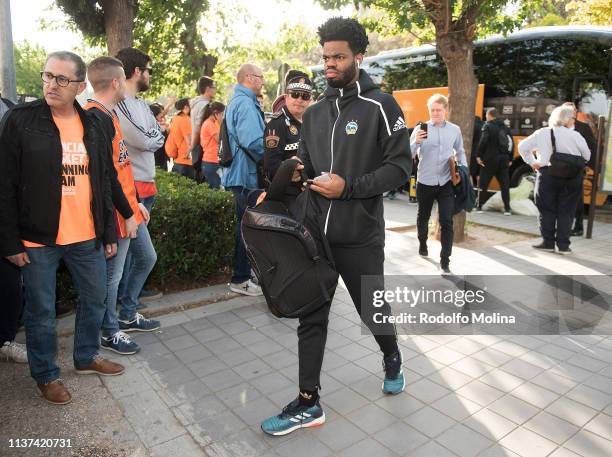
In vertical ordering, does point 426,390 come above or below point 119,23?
below

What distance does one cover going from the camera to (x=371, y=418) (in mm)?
3242

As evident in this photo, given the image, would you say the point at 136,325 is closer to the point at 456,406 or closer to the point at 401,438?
the point at 401,438

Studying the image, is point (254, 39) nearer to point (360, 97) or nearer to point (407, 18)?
point (407, 18)

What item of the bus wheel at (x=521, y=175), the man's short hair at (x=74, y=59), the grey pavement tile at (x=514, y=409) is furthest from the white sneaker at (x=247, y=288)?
the bus wheel at (x=521, y=175)

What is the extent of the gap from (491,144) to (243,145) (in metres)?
7.56

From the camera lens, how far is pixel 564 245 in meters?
7.37

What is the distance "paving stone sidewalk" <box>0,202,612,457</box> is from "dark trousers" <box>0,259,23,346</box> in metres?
0.29

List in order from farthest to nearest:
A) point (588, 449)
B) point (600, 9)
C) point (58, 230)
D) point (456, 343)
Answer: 1. point (600, 9)
2. point (456, 343)
3. point (58, 230)
4. point (588, 449)

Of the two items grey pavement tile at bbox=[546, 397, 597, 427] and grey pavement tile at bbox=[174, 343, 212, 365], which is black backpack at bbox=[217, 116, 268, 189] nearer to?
grey pavement tile at bbox=[174, 343, 212, 365]

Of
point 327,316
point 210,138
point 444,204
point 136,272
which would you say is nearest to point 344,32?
point 327,316

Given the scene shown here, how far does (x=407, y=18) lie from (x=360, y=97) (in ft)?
16.4

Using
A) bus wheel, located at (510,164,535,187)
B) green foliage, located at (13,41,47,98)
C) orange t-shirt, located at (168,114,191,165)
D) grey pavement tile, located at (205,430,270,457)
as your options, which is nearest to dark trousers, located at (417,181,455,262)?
grey pavement tile, located at (205,430,270,457)

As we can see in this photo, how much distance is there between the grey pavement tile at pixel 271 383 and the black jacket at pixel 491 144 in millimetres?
8746

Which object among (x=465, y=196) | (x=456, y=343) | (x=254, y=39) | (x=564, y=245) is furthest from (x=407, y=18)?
(x=254, y=39)
